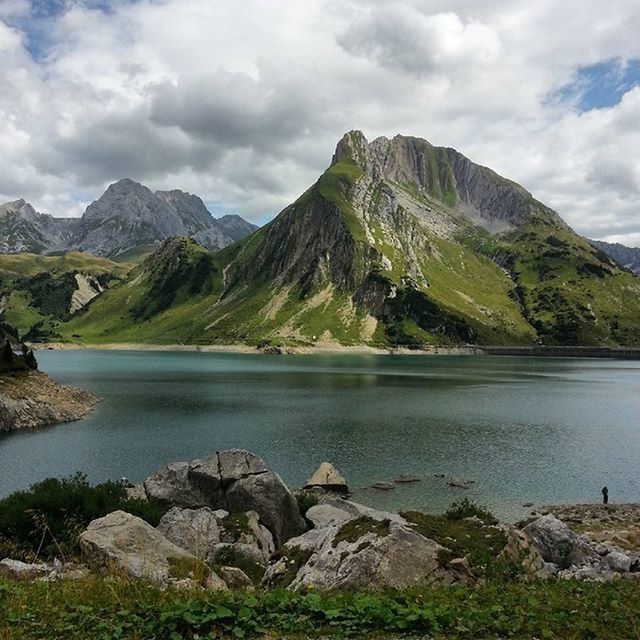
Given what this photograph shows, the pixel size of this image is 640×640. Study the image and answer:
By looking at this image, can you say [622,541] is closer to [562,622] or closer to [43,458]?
[562,622]

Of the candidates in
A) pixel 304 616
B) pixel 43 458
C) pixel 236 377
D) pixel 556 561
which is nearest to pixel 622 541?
pixel 556 561

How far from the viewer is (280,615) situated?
39.2 feet

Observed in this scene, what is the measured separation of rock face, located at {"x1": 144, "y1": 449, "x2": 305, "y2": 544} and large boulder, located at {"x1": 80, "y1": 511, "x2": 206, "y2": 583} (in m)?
12.4

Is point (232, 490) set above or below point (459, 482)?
above

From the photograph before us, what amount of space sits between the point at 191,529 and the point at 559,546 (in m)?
18.9

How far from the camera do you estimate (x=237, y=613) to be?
11773 mm

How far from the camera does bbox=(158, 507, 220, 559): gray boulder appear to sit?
2689cm

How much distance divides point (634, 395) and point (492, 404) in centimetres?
5023

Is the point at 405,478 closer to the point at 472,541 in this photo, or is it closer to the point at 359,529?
the point at 472,541

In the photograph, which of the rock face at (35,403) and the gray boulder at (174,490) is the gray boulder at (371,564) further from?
the rock face at (35,403)

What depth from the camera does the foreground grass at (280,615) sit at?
11.2 meters

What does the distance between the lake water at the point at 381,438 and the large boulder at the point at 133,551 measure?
29.0 meters

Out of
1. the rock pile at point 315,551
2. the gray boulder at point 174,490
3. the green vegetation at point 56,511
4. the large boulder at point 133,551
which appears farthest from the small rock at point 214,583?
the gray boulder at point 174,490

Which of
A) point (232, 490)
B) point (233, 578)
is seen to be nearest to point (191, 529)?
point (232, 490)
